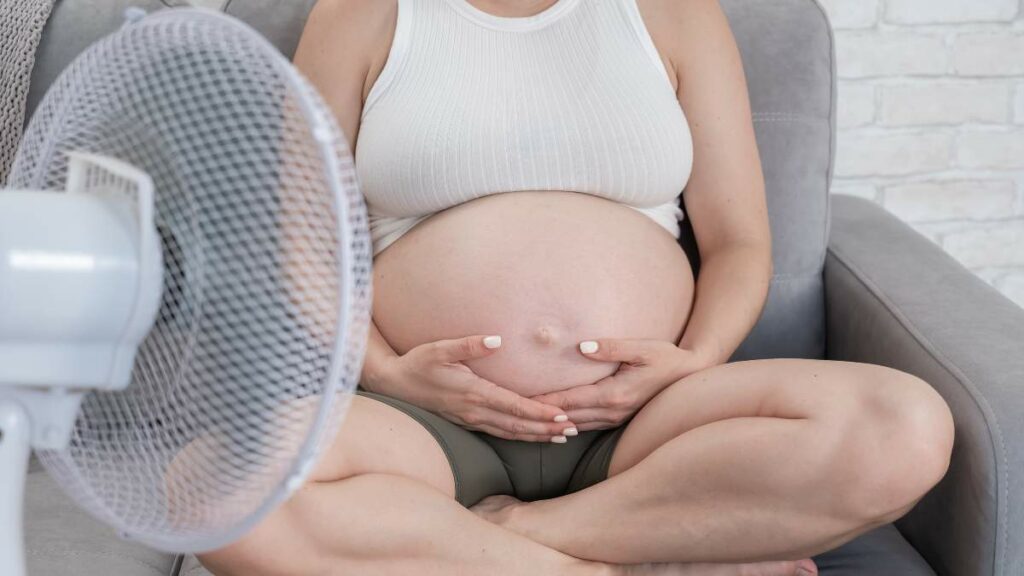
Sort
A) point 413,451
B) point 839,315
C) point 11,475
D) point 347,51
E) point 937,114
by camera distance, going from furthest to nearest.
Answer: point 937,114 < point 839,315 < point 347,51 < point 413,451 < point 11,475

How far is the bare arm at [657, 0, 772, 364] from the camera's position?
1347 mm

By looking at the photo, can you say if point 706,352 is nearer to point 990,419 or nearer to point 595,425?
point 595,425

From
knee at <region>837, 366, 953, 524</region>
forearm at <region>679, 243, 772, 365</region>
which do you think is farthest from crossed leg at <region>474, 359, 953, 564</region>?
forearm at <region>679, 243, 772, 365</region>

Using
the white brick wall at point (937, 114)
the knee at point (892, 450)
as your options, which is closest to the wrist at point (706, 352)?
→ the knee at point (892, 450)

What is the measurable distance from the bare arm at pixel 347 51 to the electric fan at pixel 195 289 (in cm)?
68

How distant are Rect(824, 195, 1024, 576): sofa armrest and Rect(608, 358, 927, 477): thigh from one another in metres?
0.09

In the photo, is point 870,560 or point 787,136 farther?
point 787,136

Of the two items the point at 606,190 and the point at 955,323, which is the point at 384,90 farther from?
the point at 955,323

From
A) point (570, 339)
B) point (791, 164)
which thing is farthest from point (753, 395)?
point (791, 164)

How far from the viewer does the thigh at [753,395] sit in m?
1.03

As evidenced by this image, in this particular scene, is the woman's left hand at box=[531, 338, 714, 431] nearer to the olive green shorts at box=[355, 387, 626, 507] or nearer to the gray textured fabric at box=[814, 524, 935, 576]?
the olive green shorts at box=[355, 387, 626, 507]

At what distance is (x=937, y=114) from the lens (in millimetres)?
1948

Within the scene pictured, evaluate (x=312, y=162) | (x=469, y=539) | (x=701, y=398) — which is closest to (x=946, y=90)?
(x=701, y=398)

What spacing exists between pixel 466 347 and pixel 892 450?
17.1 inches
